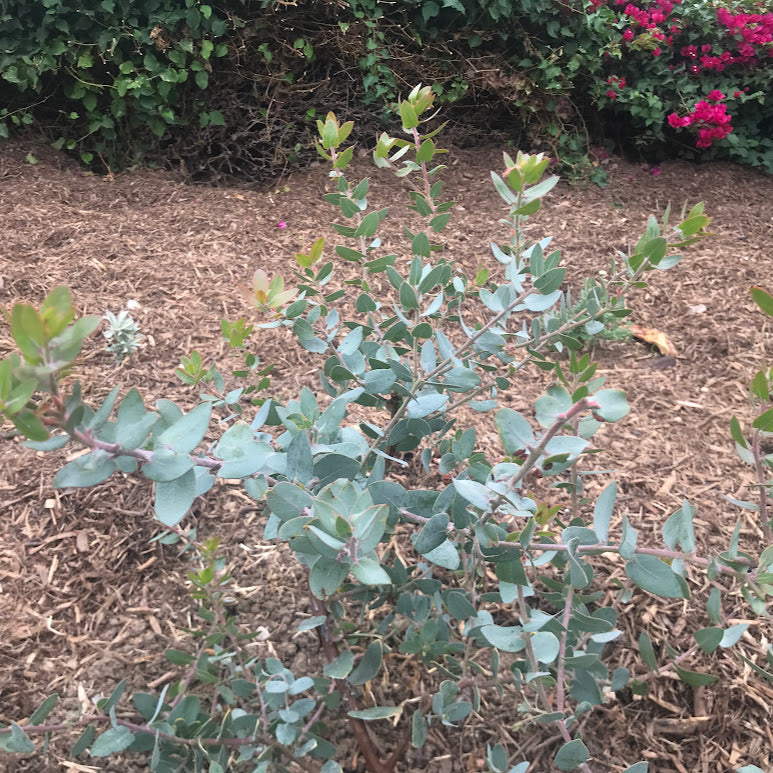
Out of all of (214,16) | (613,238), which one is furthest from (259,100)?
(613,238)

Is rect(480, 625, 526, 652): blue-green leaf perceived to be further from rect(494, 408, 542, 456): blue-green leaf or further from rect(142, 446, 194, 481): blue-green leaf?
rect(142, 446, 194, 481): blue-green leaf

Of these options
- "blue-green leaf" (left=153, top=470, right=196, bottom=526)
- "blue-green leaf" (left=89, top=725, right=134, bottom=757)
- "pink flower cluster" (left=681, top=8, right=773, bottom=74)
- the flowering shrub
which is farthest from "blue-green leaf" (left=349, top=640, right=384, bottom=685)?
"pink flower cluster" (left=681, top=8, right=773, bottom=74)

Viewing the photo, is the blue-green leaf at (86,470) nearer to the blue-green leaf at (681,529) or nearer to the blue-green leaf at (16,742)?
the blue-green leaf at (16,742)

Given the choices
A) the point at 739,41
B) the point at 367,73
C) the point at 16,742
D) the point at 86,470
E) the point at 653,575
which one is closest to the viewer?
the point at 86,470

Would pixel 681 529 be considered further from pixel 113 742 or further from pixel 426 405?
pixel 113 742

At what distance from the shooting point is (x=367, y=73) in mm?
3504

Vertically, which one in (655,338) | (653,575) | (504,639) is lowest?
(655,338)

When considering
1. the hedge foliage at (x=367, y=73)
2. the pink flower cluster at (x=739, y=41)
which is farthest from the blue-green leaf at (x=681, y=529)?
the pink flower cluster at (x=739, y=41)

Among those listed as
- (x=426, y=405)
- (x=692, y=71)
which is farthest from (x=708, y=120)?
(x=426, y=405)

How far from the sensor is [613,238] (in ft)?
9.97

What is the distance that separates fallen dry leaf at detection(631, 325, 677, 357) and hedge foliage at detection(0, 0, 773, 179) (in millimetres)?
1721

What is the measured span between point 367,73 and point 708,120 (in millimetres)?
2159

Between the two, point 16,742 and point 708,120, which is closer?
point 16,742

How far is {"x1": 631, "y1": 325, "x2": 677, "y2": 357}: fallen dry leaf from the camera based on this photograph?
231 cm
